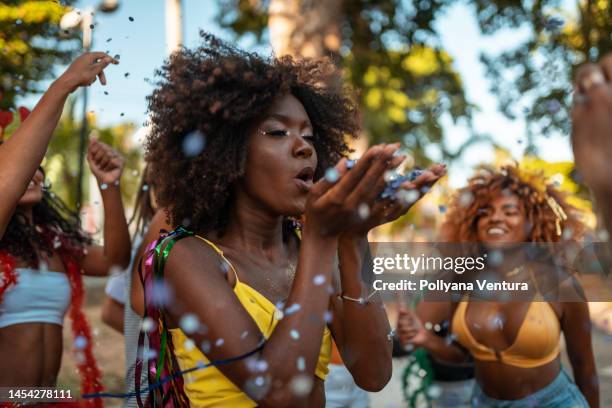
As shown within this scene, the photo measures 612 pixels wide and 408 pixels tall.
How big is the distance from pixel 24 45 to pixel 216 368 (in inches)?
84.1

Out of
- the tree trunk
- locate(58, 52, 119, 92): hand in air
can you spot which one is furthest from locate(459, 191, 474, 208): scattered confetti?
the tree trunk

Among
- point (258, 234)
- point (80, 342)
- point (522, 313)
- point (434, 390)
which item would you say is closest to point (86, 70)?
point (258, 234)

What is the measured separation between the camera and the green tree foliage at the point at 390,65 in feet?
30.5

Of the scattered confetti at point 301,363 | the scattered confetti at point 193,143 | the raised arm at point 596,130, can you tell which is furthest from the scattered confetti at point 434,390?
the raised arm at point 596,130

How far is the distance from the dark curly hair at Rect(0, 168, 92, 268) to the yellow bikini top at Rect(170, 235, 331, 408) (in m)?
1.25

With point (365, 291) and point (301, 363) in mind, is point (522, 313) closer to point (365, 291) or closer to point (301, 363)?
point (365, 291)

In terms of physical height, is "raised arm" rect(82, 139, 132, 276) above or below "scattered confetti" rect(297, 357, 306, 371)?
above

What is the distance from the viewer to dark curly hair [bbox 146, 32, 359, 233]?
1988 mm

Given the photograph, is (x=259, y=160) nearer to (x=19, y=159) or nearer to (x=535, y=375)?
(x=19, y=159)

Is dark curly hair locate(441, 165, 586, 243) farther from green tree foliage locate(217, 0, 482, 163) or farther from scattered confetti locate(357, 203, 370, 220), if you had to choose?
green tree foliage locate(217, 0, 482, 163)

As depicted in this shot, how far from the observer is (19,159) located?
179cm

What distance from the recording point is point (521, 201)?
11.5 feet

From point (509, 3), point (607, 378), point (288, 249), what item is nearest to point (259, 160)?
point (288, 249)

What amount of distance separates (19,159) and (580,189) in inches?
151
